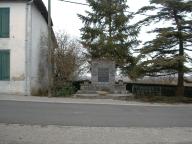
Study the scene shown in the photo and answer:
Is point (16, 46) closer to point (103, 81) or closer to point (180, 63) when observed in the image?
point (103, 81)

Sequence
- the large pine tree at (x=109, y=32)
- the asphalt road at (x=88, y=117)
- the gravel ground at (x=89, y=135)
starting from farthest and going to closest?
1. the large pine tree at (x=109, y=32)
2. the asphalt road at (x=88, y=117)
3. the gravel ground at (x=89, y=135)

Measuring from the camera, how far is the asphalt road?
48.2ft

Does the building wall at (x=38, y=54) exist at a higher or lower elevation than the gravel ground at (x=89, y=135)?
higher

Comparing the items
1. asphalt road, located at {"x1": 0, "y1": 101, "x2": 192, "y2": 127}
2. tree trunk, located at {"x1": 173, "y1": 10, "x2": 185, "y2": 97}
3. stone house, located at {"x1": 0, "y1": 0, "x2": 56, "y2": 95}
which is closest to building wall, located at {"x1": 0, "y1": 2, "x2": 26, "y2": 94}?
stone house, located at {"x1": 0, "y1": 0, "x2": 56, "y2": 95}

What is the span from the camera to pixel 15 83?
86.8ft

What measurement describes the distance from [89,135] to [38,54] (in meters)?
18.9

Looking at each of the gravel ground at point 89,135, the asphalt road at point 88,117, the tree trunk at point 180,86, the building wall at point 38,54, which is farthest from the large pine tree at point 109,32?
the gravel ground at point 89,135

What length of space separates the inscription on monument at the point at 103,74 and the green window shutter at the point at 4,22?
26.7 feet

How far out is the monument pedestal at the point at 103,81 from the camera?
2989 cm

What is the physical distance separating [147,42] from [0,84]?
33.9 ft

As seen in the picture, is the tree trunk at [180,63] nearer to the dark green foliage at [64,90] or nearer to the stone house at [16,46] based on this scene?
the dark green foliage at [64,90]

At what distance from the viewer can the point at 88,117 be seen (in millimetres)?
16266

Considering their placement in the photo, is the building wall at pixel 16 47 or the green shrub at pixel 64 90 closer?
the building wall at pixel 16 47

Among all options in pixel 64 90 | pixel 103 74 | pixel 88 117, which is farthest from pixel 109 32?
pixel 88 117
